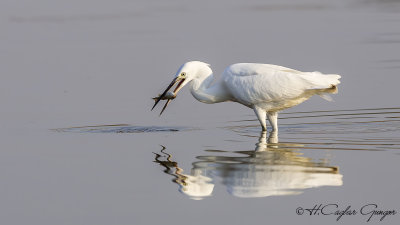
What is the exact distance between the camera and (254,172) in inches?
364

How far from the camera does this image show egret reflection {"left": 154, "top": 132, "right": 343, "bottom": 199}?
28.3 feet

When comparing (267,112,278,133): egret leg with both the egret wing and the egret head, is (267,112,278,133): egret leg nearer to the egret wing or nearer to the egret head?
the egret wing

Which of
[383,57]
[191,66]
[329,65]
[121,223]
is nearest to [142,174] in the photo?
[121,223]

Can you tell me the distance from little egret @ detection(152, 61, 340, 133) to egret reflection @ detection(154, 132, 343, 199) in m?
1.10

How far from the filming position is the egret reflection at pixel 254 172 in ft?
28.3

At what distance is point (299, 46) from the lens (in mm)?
17406

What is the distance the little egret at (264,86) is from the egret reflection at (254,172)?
1.10 metres

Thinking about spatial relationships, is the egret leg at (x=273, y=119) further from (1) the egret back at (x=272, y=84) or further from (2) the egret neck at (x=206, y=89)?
(2) the egret neck at (x=206, y=89)

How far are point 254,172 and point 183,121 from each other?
3.66m

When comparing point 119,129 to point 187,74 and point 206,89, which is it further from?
point 206,89

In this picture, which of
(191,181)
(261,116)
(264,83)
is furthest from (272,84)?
(191,181)

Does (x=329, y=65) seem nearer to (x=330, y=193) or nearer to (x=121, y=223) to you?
(x=330, y=193)

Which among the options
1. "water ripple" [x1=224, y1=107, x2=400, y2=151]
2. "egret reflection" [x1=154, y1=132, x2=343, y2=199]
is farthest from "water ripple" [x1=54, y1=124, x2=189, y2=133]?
"egret reflection" [x1=154, y1=132, x2=343, y2=199]

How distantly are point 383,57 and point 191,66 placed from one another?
5541 mm
